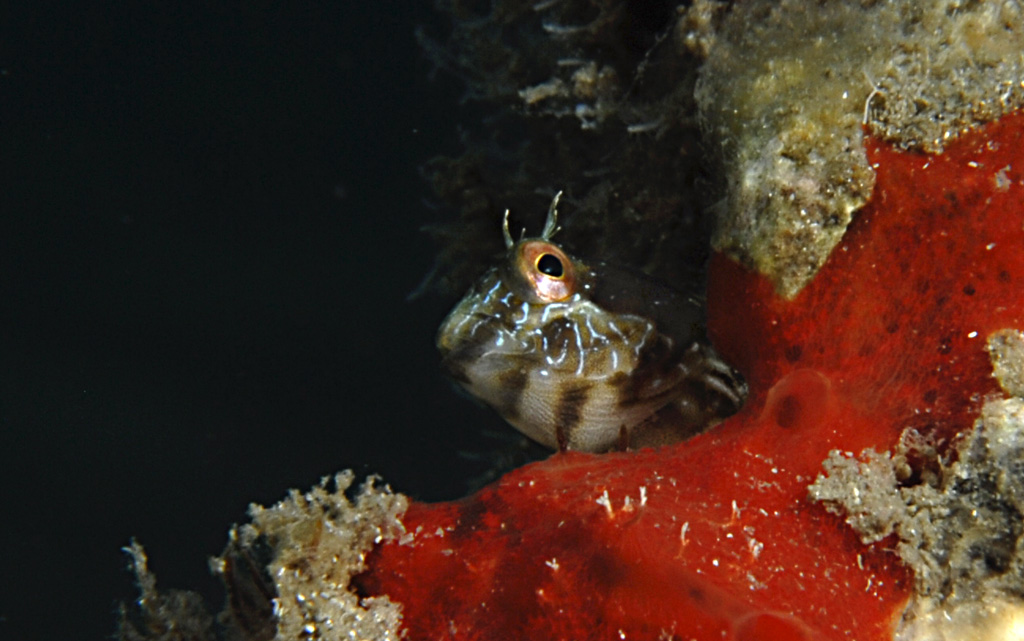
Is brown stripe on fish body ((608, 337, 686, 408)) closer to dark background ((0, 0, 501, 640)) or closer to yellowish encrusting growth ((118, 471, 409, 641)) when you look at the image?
yellowish encrusting growth ((118, 471, 409, 641))

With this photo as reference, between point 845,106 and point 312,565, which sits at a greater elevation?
point 845,106

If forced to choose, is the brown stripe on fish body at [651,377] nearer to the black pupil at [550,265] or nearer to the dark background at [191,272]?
the black pupil at [550,265]

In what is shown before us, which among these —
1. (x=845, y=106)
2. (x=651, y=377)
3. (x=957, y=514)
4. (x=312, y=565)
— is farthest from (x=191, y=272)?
(x=957, y=514)

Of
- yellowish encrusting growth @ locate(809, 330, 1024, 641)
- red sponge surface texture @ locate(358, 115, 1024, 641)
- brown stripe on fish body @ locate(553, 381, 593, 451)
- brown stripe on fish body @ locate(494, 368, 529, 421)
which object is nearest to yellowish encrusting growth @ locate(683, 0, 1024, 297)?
red sponge surface texture @ locate(358, 115, 1024, 641)

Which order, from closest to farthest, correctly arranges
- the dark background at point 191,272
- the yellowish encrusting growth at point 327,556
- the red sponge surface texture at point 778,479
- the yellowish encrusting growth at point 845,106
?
the red sponge surface texture at point 778,479 → the yellowish encrusting growth at point 327,556 → the yellowish encrusting growth at point 845,106 → the dark background at point 191,272

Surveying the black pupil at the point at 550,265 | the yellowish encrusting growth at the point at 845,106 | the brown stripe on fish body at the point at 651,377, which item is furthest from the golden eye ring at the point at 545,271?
the yellowish encrusting growth at the point at 845,106

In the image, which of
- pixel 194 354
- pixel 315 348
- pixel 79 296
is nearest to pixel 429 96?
pixel 315 348

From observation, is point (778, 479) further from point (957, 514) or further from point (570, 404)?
point (570, 404)
